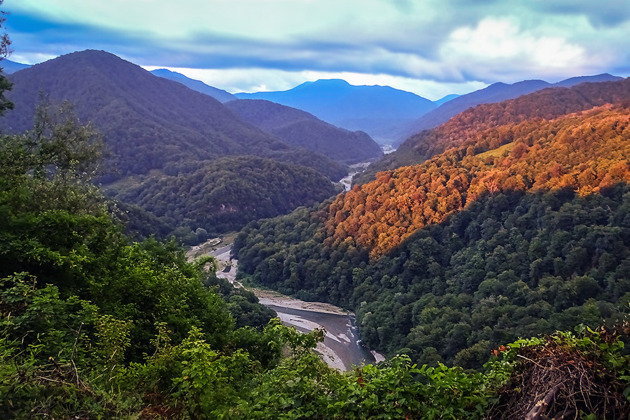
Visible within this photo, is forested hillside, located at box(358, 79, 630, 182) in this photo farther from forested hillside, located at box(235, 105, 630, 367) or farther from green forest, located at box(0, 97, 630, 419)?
green forest, located at box(0, 97, 630, 419)

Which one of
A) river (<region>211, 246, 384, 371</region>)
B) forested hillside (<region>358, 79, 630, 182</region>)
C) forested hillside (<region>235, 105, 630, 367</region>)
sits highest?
forested hillside (<region>358, 79, 630, 182</region>)

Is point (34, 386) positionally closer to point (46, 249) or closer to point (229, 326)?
point (46, 249)

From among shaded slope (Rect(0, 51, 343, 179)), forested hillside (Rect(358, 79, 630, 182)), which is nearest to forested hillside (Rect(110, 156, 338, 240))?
shaded slope (Rect(0, 51, 343, 179))

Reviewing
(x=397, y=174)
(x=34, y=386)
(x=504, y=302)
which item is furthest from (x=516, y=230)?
(x=34, y=386)

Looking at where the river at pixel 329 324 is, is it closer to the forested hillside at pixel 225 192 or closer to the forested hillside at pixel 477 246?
the forested hillside at pixel 477 246

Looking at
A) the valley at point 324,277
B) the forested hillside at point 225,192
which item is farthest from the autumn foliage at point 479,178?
the forested hillside at point 225,192
